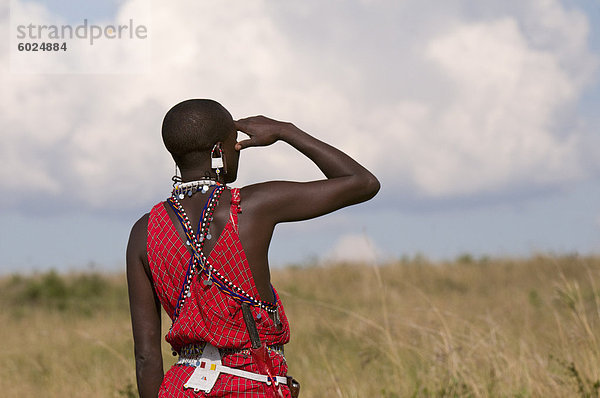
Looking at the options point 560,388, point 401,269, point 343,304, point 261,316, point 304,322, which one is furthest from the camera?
→ point 401,269

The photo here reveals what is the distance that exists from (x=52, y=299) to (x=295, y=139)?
1352 cm

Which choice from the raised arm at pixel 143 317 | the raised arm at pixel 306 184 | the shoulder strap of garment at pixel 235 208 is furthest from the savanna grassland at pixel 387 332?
the shoulder strap of garment at pixel 235 208

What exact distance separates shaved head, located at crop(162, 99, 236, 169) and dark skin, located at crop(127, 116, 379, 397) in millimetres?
40

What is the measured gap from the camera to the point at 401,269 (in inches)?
654

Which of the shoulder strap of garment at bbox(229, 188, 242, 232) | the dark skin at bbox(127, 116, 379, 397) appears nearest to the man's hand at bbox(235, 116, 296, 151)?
the dark skin at bbox(127, 116, 379, 397)

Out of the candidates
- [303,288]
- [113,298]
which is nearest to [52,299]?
[113,298]

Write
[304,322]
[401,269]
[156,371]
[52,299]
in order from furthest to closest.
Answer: [401,269] < [52,299] < [304,322] < [156,371]

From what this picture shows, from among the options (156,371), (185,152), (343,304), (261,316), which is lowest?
(343,304)

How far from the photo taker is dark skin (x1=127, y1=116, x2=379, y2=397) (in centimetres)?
290

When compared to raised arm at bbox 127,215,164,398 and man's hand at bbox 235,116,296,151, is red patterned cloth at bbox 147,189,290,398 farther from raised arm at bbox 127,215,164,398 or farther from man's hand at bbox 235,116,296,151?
man's hand at bbox 235,116,296,151

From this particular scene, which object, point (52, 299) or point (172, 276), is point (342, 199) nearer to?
point (172, 276)

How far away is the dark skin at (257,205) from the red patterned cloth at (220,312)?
4 cm

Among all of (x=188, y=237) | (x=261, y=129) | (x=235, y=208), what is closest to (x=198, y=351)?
(x=188, y=237)

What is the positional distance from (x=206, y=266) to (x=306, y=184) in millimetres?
508
